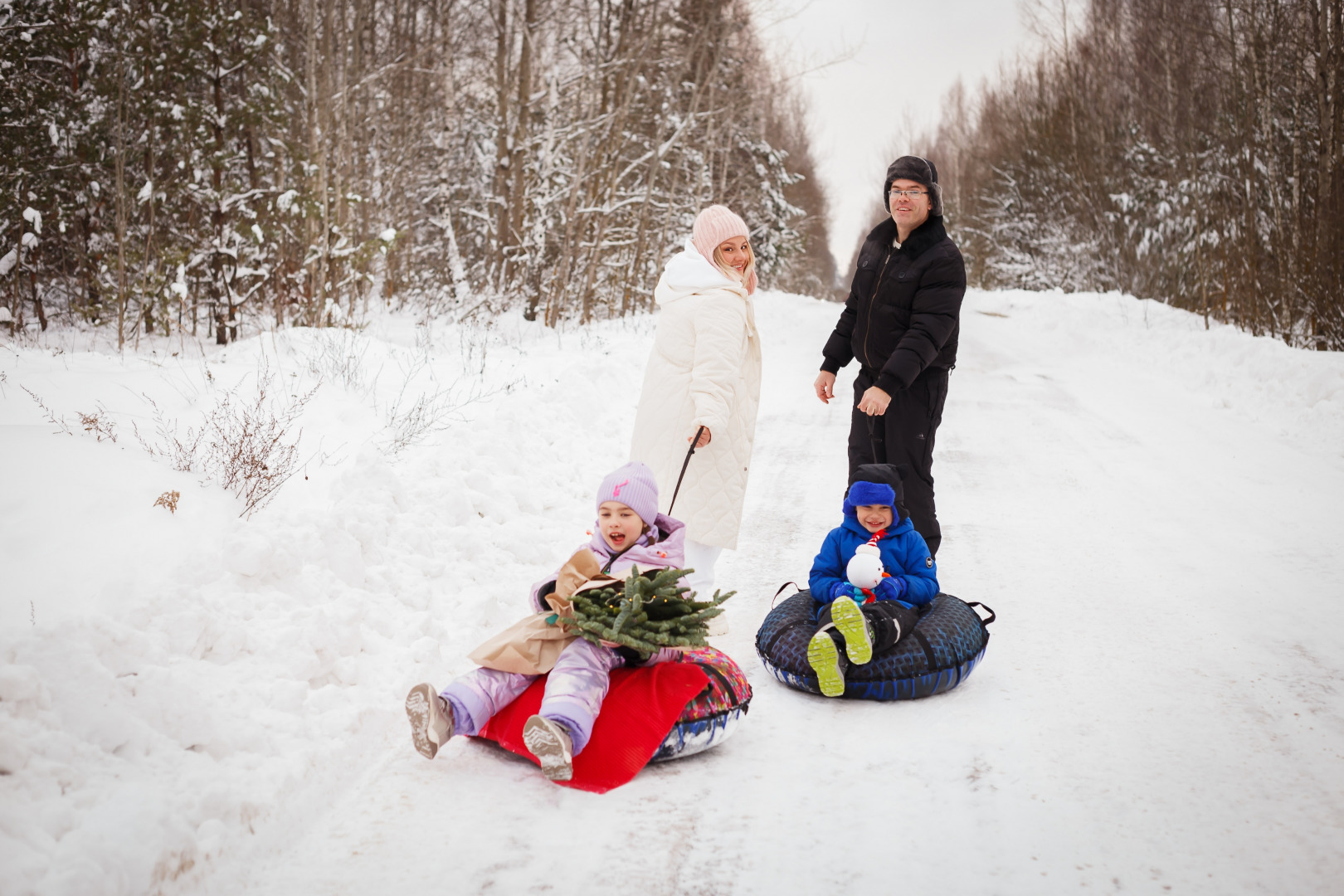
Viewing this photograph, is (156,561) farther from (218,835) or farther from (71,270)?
Answer: (71,270)

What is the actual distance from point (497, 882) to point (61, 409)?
147 inches

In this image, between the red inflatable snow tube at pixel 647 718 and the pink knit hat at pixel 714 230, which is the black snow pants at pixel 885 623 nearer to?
the red inflatable snow tube at pixel 647 718

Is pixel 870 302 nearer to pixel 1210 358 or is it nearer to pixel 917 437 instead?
pixel 917 437

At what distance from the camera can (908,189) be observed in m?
3.95

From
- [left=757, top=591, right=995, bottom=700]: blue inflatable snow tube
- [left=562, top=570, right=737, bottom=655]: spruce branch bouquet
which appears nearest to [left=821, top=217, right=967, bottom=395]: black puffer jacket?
[left=757, top=591, right=995, bottom=700]: blue inflatable snow tube

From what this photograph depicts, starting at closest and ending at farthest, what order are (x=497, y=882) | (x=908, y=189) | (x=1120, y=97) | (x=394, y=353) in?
(x=497, y=882) → (x=908, y=189) → (x=394, y=353) → (x=1120, y=97)

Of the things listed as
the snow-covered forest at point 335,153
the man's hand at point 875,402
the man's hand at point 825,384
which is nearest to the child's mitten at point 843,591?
the man's hand at point 875,402

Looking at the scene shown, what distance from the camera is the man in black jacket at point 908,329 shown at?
393 cm

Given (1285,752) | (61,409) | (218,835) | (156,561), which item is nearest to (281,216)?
(61,409)

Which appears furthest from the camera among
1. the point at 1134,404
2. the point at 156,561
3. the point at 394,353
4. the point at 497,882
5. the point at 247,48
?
the point at 247,48

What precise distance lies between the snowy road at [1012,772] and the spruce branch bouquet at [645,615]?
0.45m

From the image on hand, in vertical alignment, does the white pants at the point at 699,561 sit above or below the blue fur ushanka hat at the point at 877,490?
below

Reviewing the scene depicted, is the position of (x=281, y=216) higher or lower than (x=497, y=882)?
higher

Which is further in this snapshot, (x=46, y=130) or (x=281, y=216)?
(x=281, y=216)
